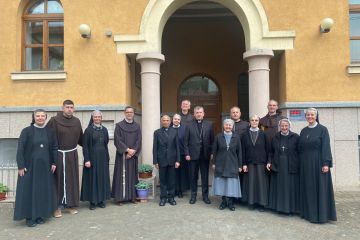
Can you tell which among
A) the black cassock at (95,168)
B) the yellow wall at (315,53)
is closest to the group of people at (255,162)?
the black cassock at (95,168)

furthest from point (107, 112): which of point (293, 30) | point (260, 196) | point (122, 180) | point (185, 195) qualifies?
point (293, 30)

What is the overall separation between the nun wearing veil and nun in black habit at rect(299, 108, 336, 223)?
376 centimetres

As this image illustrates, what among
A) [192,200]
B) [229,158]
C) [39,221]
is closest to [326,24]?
[229,158]

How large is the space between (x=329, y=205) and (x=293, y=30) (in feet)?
14.1

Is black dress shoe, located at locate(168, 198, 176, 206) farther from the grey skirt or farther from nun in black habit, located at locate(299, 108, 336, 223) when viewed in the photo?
nun in black habit, located at locate(299, 108, 336, 223)

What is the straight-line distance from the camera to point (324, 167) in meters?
6.15

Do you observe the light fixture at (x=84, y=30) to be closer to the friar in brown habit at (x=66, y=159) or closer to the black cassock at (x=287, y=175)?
the friar in brown habit at (x=66, y=159)

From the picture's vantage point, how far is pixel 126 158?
734cm

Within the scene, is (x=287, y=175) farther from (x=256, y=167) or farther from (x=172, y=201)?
(x=172, y=201)

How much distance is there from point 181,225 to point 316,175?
2.49 metres

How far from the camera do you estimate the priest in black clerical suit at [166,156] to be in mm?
7188

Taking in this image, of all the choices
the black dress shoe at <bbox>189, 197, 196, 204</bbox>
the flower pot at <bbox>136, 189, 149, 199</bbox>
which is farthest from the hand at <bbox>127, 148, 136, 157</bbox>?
the black dress shoe at <bbox>189, 197, 196, 204</bbox>

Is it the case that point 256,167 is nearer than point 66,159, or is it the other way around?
point 66,159

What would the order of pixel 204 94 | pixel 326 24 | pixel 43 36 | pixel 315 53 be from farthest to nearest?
pixel 204 94 < pixel 43 36 < pixel 315 53 < pixel 326 24
